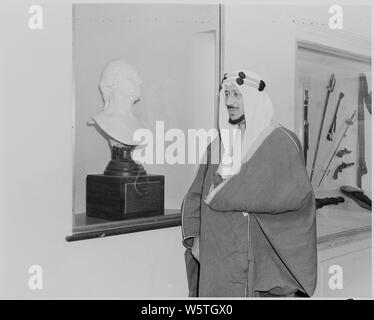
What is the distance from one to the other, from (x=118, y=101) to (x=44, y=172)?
0.31 metres

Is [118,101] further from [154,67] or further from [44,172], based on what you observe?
[44,172]

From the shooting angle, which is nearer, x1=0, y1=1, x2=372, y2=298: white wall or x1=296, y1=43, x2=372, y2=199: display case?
x1=0, y1=1, x2=372, y2=298: white wall

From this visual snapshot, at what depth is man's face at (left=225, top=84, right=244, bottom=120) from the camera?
1530 mm

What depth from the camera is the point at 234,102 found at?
1.53m

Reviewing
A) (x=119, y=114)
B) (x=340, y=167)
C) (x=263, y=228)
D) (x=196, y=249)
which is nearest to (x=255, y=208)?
(x=263, y=228)

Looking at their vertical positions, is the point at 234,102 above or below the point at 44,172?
above

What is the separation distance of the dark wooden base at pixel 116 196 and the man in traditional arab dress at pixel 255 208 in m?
0.20

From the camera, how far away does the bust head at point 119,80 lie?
1528mm

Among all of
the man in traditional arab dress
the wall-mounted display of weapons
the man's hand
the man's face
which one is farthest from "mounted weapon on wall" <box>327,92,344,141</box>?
the man's hand

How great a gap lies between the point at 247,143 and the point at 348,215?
18.7 inches

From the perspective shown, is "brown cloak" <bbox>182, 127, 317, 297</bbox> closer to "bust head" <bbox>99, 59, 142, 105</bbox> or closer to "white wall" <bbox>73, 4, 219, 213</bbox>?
"white wall" <bbox>73, 4, 219, 213</bbox>

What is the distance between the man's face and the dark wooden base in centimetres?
34

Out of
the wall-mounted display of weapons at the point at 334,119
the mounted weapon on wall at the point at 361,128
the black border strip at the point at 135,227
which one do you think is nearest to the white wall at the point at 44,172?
the black border strip at the point at 135,227
